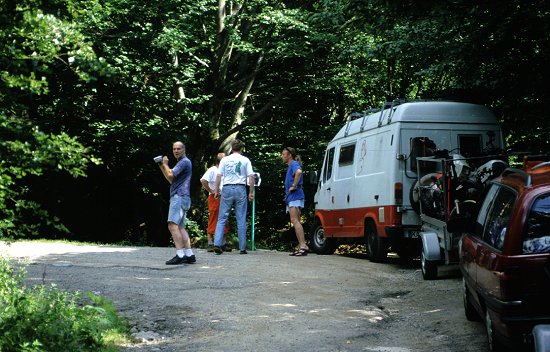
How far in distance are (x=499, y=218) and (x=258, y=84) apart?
19.8m

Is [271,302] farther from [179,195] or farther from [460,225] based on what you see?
[179,195]

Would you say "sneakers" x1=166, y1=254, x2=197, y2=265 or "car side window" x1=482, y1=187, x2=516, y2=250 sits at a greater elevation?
"car side window" x1=482, y1=187, x2=516, y2=250

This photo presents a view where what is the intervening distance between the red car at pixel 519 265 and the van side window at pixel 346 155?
906 centimetres

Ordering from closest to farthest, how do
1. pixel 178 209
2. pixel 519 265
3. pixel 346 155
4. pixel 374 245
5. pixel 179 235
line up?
pixel 519 265
pixel 178 209
pixel 179 235
pixel 374 245
pixel 346 155

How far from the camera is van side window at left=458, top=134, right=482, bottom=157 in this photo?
13305 mm

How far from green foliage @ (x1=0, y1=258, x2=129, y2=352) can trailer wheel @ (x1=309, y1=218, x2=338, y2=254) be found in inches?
384

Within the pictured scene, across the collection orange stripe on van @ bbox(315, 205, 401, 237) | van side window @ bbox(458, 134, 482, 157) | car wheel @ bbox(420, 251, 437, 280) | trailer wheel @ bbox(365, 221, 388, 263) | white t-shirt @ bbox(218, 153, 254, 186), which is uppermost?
van side window @ bbox(458, 134, 482, 157)

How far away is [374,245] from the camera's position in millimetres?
14250

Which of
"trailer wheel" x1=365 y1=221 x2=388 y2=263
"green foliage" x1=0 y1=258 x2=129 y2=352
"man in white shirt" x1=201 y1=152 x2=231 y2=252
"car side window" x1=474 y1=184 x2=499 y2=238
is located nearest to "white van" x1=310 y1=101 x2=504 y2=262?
"trailer wheel" x1=365 y1=221 x2=388 y2=263

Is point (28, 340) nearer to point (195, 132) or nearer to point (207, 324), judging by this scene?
point (207, 324)

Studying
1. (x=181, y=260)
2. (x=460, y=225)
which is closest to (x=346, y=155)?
(x=181, y=260)

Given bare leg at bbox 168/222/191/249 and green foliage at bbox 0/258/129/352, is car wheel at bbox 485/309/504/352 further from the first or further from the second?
bare leg at bbox 168/222/191/249

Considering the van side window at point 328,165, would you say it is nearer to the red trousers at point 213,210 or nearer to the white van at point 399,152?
the white van at point 399,152

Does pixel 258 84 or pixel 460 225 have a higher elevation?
pixel 258 84
